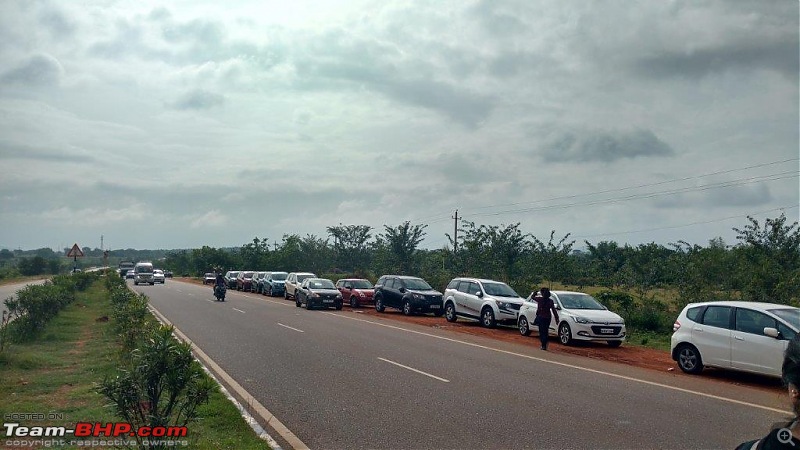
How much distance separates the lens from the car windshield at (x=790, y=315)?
12930 millimetres

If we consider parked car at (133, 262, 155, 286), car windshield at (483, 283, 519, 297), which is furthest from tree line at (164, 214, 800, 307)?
parked car at (133, 262, 155, 286)

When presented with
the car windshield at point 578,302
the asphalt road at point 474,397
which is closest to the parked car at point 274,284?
the asphalt road at point 474,397

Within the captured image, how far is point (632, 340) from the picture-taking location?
21859 mm

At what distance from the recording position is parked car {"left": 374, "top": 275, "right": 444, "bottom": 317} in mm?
29781

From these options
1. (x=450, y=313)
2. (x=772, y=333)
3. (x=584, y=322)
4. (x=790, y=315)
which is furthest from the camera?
(x=450, y=313)

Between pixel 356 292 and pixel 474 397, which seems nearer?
pixel 474 397

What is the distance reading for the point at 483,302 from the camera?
2530 cm

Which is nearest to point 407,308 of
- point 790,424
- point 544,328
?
point 544,328

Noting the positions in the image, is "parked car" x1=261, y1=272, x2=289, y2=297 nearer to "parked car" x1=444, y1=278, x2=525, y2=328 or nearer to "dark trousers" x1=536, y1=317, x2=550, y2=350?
"parked car" x1=444, y1=278, x2=525, y2=328

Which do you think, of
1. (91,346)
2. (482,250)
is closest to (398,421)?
(91,346)

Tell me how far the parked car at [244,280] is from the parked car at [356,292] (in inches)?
747

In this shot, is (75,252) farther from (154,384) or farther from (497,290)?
(154,384)

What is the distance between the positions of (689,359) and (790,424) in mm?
12934

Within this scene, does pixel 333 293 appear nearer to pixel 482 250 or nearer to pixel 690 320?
pixel 482 250
